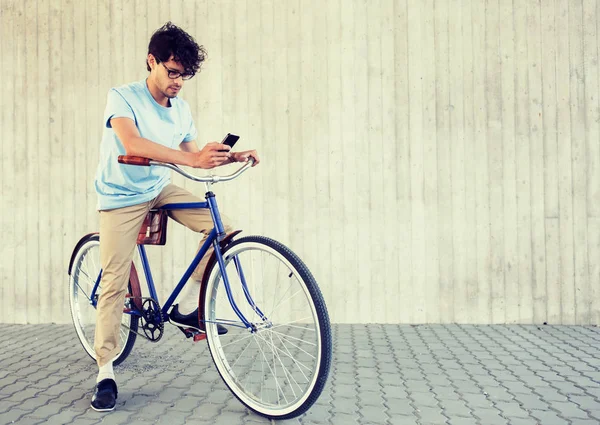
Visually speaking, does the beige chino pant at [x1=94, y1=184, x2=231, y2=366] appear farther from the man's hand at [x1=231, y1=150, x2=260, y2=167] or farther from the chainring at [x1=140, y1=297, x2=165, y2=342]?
the man's hand at [x1=231, y1=150, x2=260, y2=167]

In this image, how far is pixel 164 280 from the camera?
4762 millimetres

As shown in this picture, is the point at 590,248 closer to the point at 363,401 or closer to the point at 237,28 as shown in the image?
the point at 363,401

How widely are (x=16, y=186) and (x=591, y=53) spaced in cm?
453

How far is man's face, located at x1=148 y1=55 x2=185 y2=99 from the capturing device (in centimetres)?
271

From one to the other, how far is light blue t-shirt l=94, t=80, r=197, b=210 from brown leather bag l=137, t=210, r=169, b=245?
0.10 metres

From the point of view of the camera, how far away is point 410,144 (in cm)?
466

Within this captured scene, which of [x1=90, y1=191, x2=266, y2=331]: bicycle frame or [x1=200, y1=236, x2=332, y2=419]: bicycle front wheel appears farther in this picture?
[x1=90, y1=191, x2=266, y2=331]: bicycle frame

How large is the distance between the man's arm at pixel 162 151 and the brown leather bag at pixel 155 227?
47cm

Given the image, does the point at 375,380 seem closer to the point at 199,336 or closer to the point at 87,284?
the point at 199,336

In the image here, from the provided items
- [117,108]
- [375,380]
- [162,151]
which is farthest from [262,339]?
[117,108]

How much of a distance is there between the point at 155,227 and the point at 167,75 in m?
0.73


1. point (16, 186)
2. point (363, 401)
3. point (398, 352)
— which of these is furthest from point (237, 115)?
point (363, 401)

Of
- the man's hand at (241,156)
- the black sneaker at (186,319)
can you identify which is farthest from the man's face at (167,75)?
the black sneaker at (186,319)

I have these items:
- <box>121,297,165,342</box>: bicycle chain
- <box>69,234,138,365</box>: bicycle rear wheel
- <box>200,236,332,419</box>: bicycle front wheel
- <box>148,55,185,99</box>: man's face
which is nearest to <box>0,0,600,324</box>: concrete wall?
<box>69,234,138,365</box>: bicycle rear wheel
